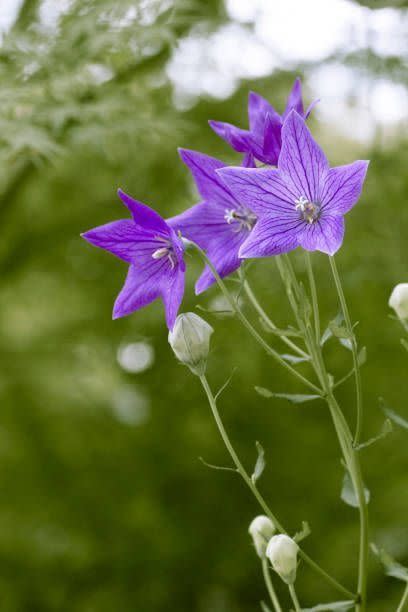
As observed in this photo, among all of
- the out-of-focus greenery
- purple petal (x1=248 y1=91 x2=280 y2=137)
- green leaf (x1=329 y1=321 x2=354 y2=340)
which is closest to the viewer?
green leaf (x1=329 y1=321 x2=354 y2=340)

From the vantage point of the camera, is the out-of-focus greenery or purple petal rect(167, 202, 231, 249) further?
the out-of-focus greenery

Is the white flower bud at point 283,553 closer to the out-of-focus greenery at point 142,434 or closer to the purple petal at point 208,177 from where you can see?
the purple petal at point 208,177

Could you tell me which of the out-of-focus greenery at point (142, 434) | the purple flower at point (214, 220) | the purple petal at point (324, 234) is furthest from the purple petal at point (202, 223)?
the out-of-focus greenery at point (142, 434)

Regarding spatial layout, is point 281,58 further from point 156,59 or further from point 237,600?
point 237,600

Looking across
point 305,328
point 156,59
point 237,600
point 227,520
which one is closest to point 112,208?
point 156,59

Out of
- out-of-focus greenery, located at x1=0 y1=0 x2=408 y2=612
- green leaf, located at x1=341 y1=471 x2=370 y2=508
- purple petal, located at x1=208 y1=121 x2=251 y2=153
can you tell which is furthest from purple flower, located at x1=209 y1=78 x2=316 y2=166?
out-of-focus greenery, located at x1=0 y1=0 x2=408 y2=612

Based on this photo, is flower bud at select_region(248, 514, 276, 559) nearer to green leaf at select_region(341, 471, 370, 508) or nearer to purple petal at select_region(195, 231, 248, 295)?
green leaf at select_region(341, 471, 370, 508)

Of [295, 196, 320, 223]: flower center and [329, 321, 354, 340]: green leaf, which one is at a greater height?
[295, 196, 320, 223]: flower center
